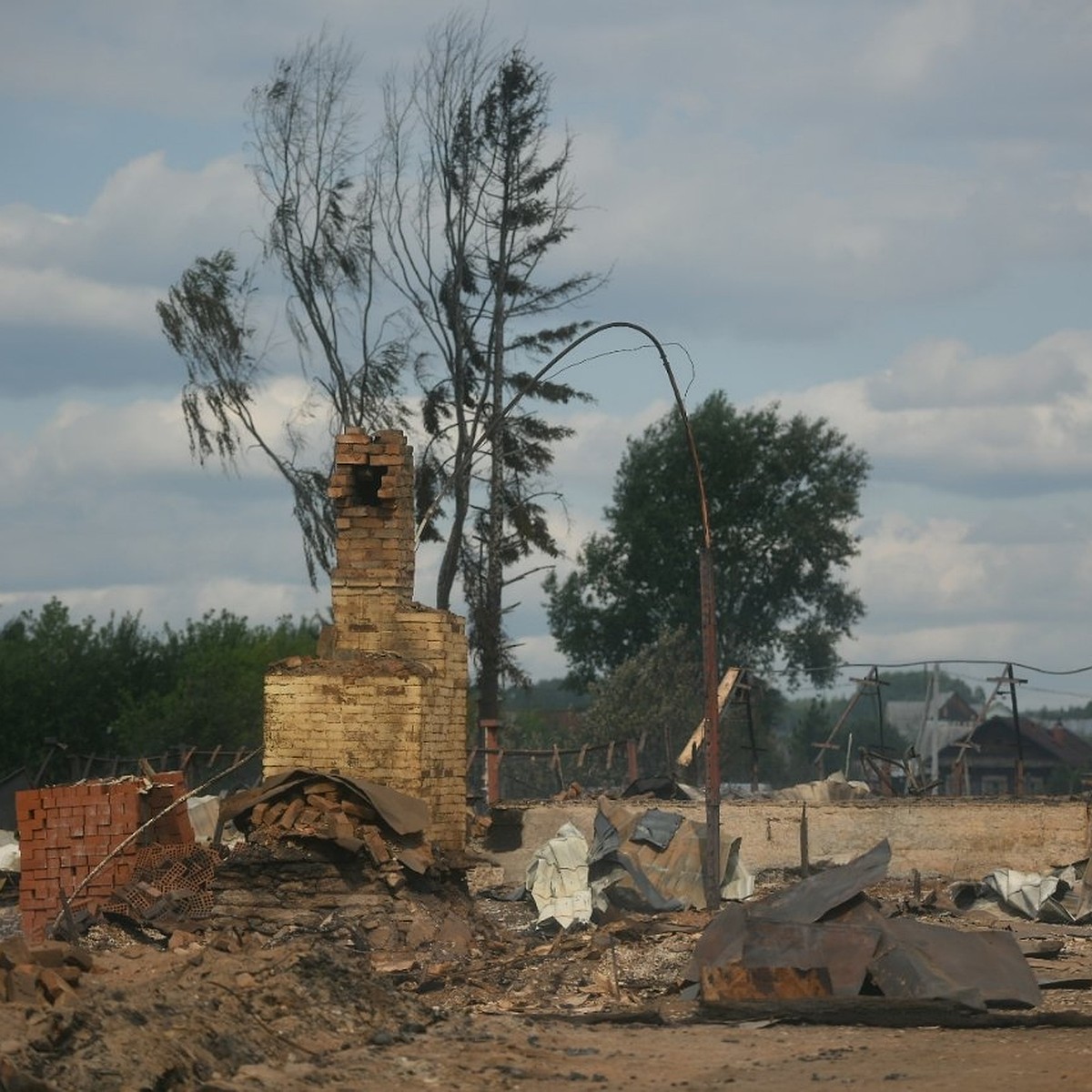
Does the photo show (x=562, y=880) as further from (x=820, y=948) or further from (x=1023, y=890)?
(x=820, y=948)

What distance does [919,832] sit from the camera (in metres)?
20.2

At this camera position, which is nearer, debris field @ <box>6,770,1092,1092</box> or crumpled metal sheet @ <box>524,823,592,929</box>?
debris field @ <box>6,770,1092,1092</box>

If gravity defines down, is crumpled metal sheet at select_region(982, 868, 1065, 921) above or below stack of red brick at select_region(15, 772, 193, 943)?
below

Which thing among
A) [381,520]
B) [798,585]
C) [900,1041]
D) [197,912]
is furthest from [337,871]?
[798,585]

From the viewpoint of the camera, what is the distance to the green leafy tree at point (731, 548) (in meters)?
51.5

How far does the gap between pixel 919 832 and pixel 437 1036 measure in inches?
427

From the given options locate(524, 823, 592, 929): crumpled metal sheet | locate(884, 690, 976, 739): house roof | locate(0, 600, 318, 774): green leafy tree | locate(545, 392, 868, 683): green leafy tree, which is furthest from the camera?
locate(884, 690, 976, 739): house roof

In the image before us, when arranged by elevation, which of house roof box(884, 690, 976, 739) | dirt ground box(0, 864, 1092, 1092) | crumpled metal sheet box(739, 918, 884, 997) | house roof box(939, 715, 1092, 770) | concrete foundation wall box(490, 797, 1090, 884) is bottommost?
dirt ground box(0, 864, 1092, 1092)

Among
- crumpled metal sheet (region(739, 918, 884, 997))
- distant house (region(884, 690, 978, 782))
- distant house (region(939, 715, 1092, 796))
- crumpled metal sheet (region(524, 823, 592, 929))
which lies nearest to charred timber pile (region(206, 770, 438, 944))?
crumpled metal sheet (region(524, 823, 592, 929))

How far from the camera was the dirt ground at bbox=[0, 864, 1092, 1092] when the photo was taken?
8648 millimetres

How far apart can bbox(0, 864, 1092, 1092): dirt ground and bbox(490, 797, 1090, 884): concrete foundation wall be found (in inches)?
255

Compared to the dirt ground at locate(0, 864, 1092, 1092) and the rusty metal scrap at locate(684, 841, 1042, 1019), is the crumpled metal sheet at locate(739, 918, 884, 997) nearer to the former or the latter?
the rusty metal scrap at locate(684, 841, 1042, 1019)

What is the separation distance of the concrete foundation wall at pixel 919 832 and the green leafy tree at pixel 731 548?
97.4ft

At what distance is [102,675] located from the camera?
139 ft
